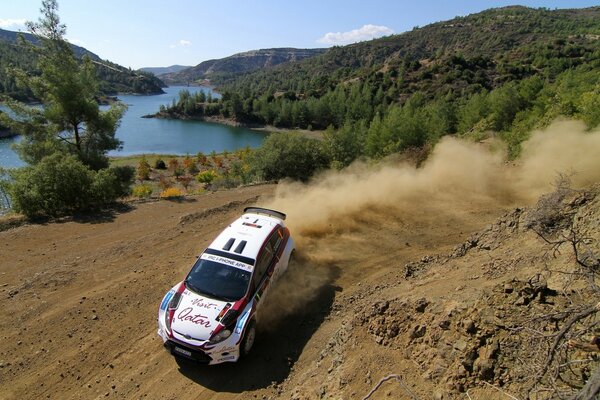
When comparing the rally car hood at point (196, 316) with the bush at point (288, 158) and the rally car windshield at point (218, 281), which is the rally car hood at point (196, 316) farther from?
the bush at point (288, 158)

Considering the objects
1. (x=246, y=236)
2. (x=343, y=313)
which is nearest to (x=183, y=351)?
(x=246, y=236)

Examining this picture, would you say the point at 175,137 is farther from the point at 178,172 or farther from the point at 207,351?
the point at 207,351

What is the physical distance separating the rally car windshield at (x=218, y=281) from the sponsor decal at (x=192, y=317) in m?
0.51

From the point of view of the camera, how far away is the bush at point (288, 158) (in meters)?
27.2

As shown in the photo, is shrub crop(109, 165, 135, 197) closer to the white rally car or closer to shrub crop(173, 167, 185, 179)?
the white rally car

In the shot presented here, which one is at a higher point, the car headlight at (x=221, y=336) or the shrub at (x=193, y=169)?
the car headlight at (x=221, y=336)

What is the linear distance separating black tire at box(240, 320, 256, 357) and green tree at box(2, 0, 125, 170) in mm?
18749

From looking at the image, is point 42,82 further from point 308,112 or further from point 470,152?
point 308,112

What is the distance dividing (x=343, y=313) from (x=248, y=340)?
2537 mm

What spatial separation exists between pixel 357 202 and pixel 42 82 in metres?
19.6

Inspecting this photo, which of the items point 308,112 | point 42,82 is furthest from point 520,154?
point 308,112

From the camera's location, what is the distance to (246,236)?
9156 millimetres

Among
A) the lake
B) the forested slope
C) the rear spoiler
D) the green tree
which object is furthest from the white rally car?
the lake

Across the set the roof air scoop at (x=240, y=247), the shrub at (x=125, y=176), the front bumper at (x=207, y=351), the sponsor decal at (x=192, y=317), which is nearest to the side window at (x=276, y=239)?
the roof air scoop at (x=240, y=247)
